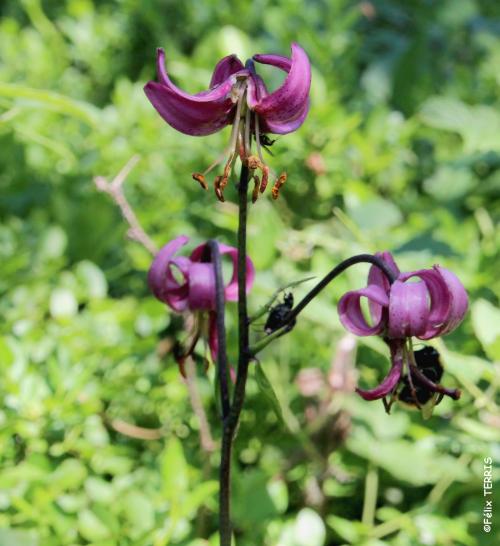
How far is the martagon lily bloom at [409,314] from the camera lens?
79cm

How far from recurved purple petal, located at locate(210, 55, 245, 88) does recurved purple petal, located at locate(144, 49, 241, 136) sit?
0.05ft

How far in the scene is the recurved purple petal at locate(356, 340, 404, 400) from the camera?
2.67ft

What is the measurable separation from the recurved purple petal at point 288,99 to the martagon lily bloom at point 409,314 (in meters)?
0.16

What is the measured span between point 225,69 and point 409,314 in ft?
0.91

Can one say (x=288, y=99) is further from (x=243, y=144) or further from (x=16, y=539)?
(x=16, y=539)

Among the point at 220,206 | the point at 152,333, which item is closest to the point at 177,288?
the point at 152,333

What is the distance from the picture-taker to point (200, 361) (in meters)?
1.40

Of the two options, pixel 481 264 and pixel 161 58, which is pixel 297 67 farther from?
pixel 481 264

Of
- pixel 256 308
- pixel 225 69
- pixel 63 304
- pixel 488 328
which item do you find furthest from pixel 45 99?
pixel 488 328

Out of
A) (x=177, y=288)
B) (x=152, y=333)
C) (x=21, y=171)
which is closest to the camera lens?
(x=177, y=288)

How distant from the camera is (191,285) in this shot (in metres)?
0.92

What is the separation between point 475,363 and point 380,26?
2.01 m

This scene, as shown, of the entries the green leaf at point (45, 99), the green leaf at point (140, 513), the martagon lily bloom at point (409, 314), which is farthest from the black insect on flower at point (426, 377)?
the green leaf at point (45, 99)

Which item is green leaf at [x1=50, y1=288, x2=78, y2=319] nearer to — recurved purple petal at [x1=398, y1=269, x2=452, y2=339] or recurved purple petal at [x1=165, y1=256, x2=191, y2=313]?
recurved purple petal at [x1=165, y1=256, x2=191, y2=313]
